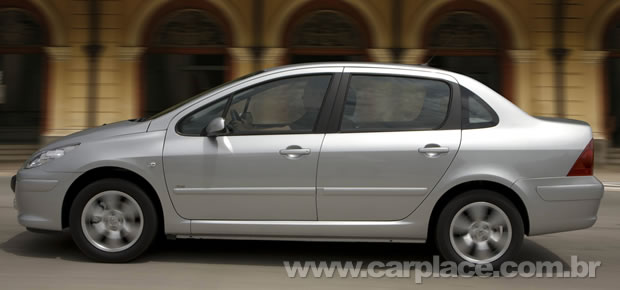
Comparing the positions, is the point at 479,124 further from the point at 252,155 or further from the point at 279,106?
the point at 252,155

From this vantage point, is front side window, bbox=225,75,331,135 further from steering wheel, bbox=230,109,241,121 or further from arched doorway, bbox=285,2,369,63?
arched doorway, bbox=285,2,369,63

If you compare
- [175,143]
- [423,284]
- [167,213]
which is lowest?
[423,284]

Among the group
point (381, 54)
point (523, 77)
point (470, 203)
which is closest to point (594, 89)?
point (523, 77)

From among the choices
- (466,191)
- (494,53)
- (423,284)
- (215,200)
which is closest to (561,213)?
(466,191)

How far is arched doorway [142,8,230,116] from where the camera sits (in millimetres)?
13680

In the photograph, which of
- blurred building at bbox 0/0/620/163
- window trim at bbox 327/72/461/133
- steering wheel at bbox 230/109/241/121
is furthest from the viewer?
blurred building at bbox 0/0/620/163

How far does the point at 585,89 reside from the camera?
13578 millimetres

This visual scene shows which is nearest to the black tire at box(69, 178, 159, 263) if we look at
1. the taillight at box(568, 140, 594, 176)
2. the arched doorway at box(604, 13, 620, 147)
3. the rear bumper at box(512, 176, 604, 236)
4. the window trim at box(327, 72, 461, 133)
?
the window trim at box(327, 72, 461, 133)

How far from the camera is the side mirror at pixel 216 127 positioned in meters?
5.10

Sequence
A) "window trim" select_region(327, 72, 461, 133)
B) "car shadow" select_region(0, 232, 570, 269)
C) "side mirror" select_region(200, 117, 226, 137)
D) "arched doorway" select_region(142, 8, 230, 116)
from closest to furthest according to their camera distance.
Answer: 1. "side mirror" select_region(200, 117, 226, 137)
2. "window trim" select_region(327, 72, 461, 133)
3. "car shadow" select_region(0, 232, 570, 269)
4. "arched doorway" select_region(142, 8, 230, 116)

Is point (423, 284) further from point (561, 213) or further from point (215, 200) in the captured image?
point (215, 200)

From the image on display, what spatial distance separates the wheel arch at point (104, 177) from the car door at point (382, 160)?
1.17 m

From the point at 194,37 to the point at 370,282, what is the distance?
957 cm

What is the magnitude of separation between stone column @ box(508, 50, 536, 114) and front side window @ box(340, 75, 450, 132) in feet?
28.8
